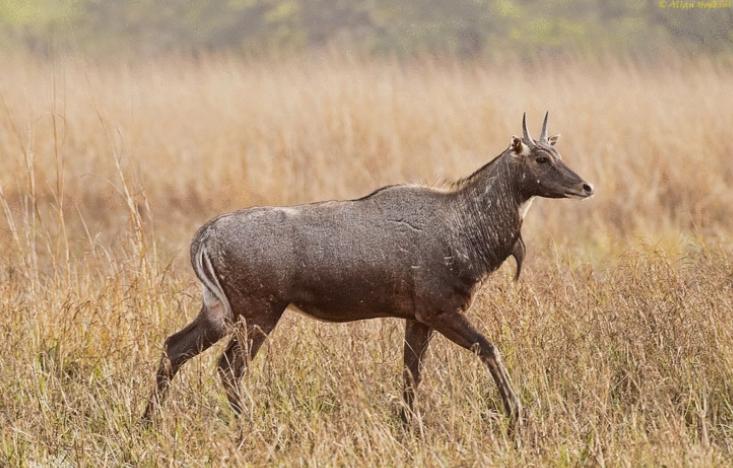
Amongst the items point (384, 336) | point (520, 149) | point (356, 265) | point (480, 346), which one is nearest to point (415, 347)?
point (480, 346)

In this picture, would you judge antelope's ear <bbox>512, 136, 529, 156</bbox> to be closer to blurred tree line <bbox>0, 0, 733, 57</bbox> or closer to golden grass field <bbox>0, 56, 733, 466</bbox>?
golden grass field <bbox>0, 56, 733, 466</bbox>

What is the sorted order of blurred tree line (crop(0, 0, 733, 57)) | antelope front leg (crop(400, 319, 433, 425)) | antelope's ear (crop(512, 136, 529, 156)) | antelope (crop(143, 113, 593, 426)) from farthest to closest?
blurred tree line (crop(0, 0, 733, 57)), antelope front leg (crop(400, 319, 433, 425)), antelope's ear (crop(512, 136, 529, 156)), antelope (crop(143, 113, 593, 426))

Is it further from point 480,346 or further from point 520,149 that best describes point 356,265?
point 520,149

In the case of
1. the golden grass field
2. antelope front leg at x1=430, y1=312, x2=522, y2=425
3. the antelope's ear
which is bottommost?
the golden grass field

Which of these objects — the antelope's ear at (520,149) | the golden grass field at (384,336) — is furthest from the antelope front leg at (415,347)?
the antelope's ear at (520,149)

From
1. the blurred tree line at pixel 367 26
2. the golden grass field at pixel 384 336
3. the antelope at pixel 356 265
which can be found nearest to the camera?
the golden grass field at pixel 384 336

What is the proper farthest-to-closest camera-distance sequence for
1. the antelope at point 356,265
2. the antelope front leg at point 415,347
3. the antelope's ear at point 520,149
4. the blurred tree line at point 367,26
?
the blurred tree line at point 367,26, the antelope front leg at point 415,347, the antelope's ear at point 520,149, the antelope at point 356,265

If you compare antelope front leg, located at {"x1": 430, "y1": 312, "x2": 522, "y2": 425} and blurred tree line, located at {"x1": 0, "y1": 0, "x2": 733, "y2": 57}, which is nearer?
antelope front leg, located at {"x1": 430, "y1": 312, "x2": 522, "y2": 425}

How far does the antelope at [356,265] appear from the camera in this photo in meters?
5.91

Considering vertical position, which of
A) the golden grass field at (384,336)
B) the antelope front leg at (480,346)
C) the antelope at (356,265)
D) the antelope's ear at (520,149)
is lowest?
the golden grass field at (384,336)

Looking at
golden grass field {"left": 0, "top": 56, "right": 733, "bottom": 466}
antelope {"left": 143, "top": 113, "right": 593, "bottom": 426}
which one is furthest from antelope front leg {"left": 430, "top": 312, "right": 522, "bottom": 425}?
golden grass field {"left": 0, "top": 56, "right": 733, "bottom": 466}

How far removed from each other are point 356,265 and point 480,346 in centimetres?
68

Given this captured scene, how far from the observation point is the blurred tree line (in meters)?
27.8

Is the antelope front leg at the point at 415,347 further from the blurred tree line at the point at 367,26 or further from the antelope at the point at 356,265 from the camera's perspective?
the blurred tree line at the point at 367,26
